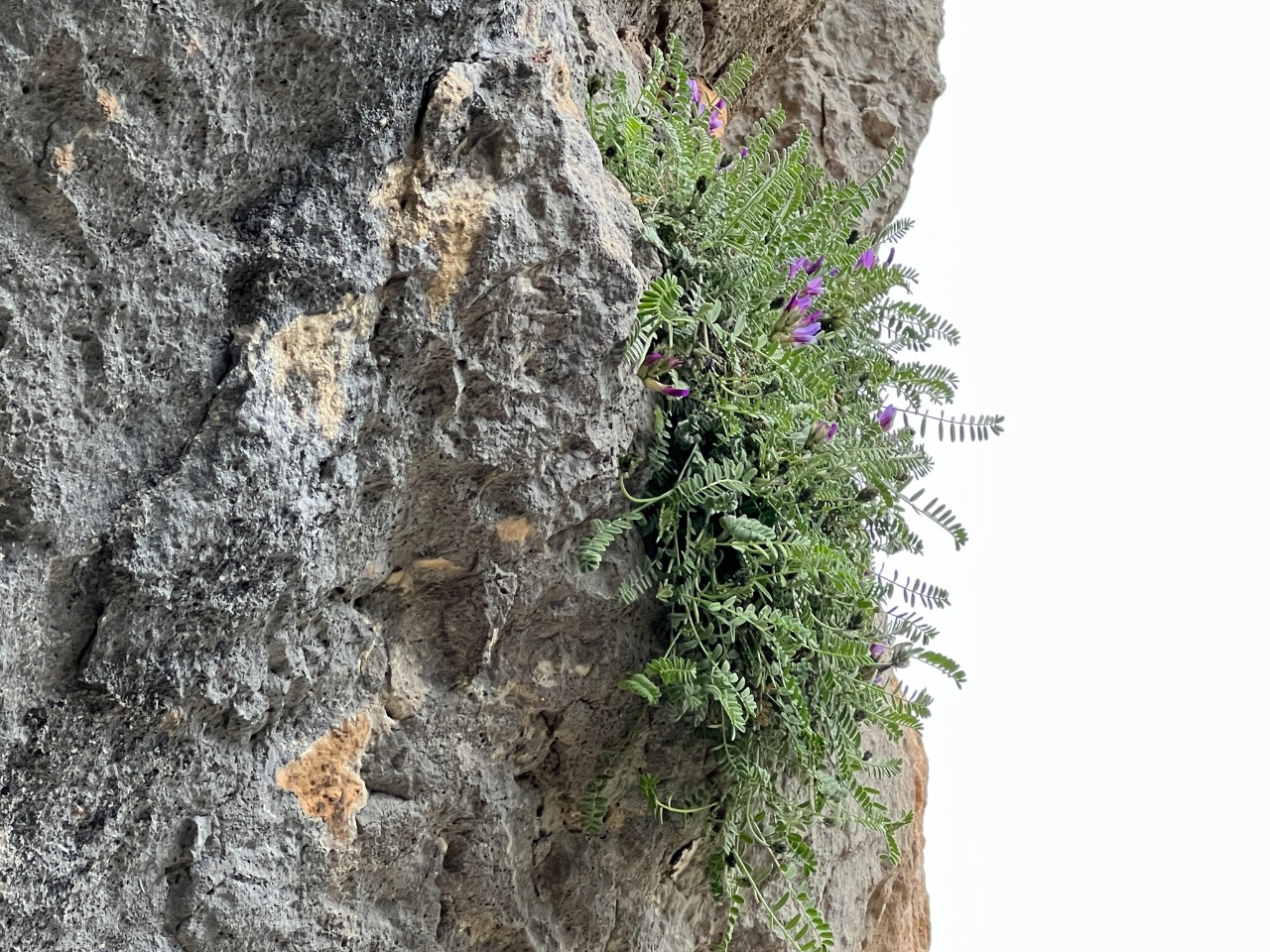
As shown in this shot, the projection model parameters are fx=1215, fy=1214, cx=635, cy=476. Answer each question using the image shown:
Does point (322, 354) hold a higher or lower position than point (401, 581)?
higher

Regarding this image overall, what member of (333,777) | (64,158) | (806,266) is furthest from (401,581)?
(806,266)

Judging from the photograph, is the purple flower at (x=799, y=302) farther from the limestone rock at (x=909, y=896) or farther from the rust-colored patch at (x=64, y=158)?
the limestone rock at (x=909, y=896)

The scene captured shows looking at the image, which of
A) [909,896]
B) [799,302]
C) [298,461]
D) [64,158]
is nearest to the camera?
[64,158]

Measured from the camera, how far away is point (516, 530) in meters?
1.34

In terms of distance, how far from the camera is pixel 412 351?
121cm

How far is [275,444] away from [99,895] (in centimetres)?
44

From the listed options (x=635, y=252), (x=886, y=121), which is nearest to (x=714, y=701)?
(x=635, y=252)

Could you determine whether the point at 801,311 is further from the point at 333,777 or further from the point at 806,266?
the point at 333,777

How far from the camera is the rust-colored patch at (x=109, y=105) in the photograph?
3.34 ft

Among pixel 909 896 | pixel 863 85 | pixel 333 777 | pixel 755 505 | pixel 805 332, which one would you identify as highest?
pixel 863 85

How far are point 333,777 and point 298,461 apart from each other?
37 cm

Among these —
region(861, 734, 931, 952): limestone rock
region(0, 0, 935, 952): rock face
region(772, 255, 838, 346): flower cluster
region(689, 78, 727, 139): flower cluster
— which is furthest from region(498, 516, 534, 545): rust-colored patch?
region(861, 734, 931, 952): limestone rock

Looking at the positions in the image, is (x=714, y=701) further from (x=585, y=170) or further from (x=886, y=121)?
(x=886, y=121)

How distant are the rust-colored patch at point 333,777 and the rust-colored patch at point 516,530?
0.24 meters
